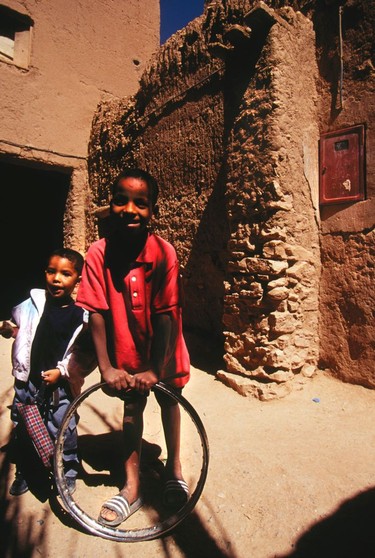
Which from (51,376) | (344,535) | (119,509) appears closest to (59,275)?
(51,376)

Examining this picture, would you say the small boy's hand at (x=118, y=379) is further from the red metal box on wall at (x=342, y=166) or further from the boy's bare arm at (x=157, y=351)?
the red metal box on wall at (x=342, y=166)

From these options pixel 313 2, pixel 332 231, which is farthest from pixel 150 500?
pixel 313 2

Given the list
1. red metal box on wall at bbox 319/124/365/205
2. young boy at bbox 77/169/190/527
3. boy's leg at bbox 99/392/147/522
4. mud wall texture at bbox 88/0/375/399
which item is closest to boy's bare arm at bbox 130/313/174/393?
young boy at bbox 77/169/190/527

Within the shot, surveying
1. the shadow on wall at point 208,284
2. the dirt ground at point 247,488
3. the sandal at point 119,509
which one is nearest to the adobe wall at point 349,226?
the dirt ground at point 247,488

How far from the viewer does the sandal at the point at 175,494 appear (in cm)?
193

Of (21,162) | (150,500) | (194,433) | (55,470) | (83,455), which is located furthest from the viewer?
(21,162)

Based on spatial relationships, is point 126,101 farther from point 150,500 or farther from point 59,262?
point 150,500

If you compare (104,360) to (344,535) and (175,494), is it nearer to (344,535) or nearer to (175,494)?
(175,494)

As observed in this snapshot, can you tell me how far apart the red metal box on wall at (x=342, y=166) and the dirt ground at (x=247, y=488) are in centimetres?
176

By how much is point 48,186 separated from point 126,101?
3.35 meters

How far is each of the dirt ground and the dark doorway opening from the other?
21.0 feet

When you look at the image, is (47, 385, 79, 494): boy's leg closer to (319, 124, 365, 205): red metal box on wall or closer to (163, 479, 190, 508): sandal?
(163, 479, 190, 508): sandal

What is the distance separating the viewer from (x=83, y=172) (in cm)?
670

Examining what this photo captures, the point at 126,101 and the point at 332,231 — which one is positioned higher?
the point at 126,101
